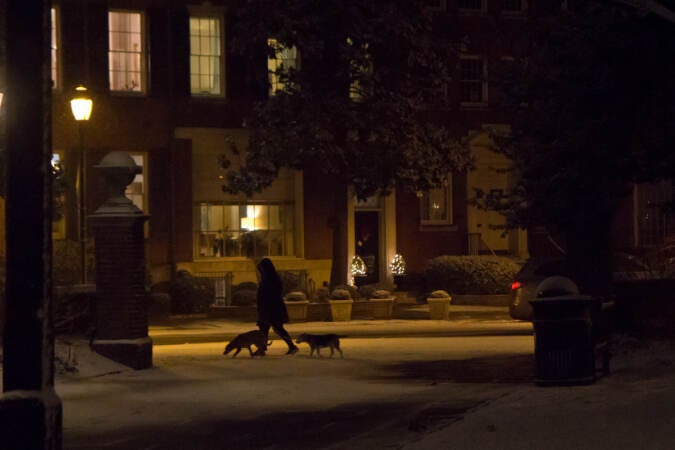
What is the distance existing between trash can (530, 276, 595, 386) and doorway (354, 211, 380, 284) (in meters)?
27.6

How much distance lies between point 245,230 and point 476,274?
7131mm

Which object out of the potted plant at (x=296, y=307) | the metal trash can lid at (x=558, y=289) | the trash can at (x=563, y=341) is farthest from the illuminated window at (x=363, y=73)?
the trash can at (x=563, y=341)

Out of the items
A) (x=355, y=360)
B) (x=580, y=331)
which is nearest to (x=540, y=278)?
(x=355, y=360)

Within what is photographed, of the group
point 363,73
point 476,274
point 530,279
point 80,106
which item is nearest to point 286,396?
point 80,106

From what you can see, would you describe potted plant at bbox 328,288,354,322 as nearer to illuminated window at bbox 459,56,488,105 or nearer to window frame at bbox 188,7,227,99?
window frame at bbox 188,7,227,99

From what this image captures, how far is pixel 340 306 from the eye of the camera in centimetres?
3494

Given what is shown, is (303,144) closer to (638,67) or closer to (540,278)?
(540,278)

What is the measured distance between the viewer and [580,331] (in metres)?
17.0

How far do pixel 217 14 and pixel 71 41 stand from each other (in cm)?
439

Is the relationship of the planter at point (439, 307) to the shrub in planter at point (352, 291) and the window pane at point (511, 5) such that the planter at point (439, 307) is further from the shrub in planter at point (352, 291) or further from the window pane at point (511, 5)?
the window pane at point (511, 5)

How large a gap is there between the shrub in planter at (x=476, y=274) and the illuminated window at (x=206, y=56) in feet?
28.0

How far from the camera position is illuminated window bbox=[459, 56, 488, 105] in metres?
46.6

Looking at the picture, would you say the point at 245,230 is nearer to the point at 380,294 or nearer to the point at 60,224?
the point at 60,224

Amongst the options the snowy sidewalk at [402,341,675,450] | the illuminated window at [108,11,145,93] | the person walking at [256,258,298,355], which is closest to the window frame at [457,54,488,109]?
the illuminated window at [108,11,145,93]
